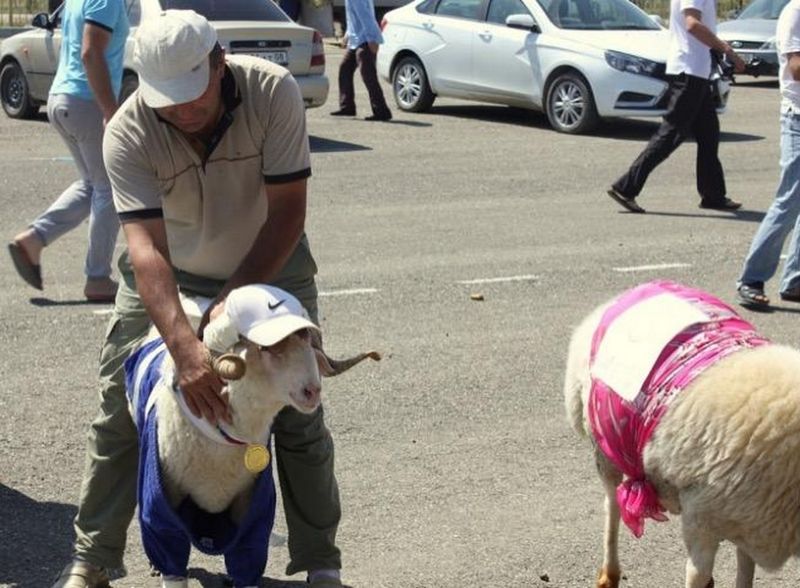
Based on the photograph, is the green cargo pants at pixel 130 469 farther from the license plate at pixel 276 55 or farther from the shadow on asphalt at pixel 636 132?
the shadow on asphalt at pixel 636 132

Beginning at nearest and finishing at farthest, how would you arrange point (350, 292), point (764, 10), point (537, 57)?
1. point (350, 292)
2. point (537, 57)
3. point (764, 10)

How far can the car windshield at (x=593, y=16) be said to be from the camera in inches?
670

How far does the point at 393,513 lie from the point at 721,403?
1.85 metres

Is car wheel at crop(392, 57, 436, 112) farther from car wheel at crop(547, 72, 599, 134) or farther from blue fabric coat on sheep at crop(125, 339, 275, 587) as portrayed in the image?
blue fabric coat on sheep at crop(125, 339, 275, 587)

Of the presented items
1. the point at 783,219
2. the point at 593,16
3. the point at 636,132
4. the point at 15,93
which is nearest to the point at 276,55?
the point at 15,93

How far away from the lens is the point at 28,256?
8.71 m

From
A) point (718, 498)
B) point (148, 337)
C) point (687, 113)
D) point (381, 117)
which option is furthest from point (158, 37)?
point (381, 117)

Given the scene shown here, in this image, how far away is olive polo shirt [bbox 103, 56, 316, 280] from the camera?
174 inches

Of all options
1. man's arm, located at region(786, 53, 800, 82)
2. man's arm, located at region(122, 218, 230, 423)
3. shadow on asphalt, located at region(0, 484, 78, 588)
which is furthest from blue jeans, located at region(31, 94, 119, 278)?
man's arm, located at region(122, 218, 230, 423)

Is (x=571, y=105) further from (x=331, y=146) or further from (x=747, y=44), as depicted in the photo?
(x=747, y=44)

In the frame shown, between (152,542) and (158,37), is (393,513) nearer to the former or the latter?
(152,542)

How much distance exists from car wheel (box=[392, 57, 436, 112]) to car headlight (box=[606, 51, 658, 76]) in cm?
284

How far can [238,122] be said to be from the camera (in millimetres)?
4434

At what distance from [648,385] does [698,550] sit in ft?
1.67
